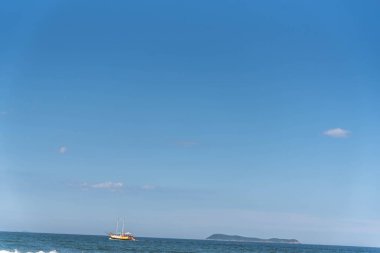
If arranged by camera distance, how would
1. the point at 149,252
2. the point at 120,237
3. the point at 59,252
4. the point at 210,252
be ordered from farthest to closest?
the point at 120,237 → the point at 210,252 → the point at 149,252 → the point at 59,252

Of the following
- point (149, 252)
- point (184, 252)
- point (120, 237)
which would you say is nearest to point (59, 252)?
point (149, 252)

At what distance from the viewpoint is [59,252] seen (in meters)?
80.9

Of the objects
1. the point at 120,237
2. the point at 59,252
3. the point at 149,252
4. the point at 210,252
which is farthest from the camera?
the point at 120,237

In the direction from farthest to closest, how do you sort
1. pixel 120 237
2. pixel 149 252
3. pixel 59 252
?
pixel 120 237 < pixel 149 252 < pixel 59 252

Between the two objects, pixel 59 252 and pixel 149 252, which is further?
pixel 149 252

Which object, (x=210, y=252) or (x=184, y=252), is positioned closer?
(x=184, y=252)

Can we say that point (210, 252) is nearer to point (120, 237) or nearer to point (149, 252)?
point (149, 252)

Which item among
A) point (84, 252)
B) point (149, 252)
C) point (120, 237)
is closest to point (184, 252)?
point (149, 252)

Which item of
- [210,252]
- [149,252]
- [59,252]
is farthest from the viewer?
[210,252]

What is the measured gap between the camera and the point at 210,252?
10831 cm

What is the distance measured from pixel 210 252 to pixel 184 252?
908 centimetres

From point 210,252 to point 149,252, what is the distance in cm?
1628

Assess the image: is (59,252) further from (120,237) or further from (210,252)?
(120,237)

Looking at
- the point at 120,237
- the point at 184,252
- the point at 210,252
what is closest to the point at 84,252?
the point at 184,252
